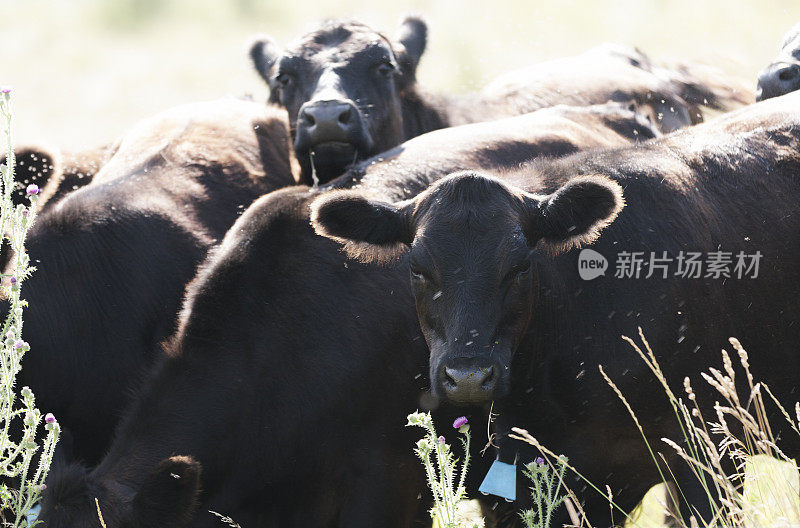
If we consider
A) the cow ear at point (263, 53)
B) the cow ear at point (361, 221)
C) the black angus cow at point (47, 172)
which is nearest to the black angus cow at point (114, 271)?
the black angus cow at point (47, 172)

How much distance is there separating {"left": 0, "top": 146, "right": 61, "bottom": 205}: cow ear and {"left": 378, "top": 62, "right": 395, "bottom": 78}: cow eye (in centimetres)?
236

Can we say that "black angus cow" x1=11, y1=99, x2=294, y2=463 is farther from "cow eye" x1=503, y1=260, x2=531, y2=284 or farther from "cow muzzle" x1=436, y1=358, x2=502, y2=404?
"cow eye" x1=503, y1=260, x2=531, y2=284

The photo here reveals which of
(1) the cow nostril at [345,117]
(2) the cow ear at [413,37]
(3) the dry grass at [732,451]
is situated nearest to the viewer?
(3) the dry grass at [732,451]

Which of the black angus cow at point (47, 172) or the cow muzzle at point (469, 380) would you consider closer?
the cow muzzle at point (469, 380)

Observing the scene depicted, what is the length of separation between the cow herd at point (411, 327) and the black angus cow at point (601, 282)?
0.01 meters

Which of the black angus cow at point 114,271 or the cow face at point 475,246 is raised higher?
the cow face at point 475,246

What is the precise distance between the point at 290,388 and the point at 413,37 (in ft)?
15.2

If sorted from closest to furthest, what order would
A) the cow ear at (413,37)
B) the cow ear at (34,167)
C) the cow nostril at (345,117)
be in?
the cow nostril at (345,117) < the cow ear at (34,167) < the cow ear at (413,37)

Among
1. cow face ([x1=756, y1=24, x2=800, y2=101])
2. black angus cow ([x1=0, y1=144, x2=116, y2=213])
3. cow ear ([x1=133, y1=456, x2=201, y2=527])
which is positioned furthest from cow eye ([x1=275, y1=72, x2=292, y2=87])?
cow ear ([x1=133, y1=456, x2=201, y2=527])

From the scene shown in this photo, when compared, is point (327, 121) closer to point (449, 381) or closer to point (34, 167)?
point (34, 167)

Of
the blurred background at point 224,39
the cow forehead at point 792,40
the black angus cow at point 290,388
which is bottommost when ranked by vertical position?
the blurred background at point 224,39

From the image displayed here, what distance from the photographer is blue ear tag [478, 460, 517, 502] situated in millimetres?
4684

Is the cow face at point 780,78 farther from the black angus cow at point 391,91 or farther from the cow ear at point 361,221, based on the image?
the cow ear at point 361,221

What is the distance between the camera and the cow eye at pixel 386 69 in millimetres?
7473
